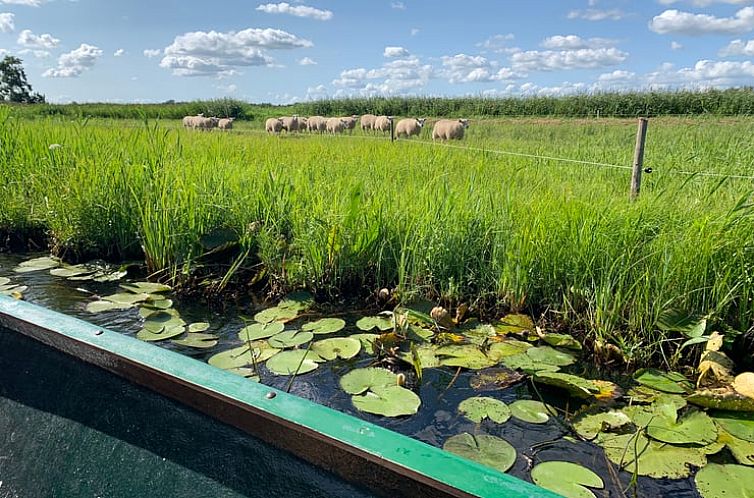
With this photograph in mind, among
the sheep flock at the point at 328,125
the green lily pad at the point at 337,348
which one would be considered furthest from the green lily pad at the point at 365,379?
the sheep flock at the point at 328,125

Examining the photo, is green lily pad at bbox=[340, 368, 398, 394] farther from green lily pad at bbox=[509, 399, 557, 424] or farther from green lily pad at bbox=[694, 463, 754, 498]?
green lily pad at bbox=[694, 463, 754, 498]

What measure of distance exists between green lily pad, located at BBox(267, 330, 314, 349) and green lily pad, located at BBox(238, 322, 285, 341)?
0.03m

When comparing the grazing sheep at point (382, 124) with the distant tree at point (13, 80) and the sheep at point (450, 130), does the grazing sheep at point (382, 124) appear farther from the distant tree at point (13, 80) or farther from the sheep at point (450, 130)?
the distant tree at point (13, 80)

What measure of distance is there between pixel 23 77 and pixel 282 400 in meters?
41.7

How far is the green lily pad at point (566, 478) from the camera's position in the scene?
135cm

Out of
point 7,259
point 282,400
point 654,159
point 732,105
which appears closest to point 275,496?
point 282,400

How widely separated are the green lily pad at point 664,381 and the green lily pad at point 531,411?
44 centimetres

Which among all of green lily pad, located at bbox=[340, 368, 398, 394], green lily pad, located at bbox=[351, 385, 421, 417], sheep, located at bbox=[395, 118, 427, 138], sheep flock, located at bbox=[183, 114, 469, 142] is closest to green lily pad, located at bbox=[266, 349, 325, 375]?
green lily pad, located at bbox=[340, 368, 398, 394]

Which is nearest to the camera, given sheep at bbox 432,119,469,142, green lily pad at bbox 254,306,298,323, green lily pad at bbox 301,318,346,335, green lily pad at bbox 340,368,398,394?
green lily pad at bbox 340,368,398,394

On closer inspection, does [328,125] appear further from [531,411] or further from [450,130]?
[531,411]

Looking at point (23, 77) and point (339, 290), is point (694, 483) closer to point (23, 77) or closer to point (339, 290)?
point (339, 290)

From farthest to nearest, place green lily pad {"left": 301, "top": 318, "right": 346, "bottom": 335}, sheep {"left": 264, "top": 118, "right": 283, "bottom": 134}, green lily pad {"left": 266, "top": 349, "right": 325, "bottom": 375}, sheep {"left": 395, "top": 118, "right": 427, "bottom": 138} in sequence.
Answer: sheep {"left": 264, "top": 118, "right": 283, "bottom": 134} → sheep {"left": 395, "top": 118, "right": 427, "bottom": 138} → green lily pad {"left": 301, "top": 318, "right": 346, "bottom": 335} → green lily pad {"left": 266, "top": 349, "right": 325, "bottom": 375}

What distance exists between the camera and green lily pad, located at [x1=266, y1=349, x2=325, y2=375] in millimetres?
1964

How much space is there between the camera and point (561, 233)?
248cm
